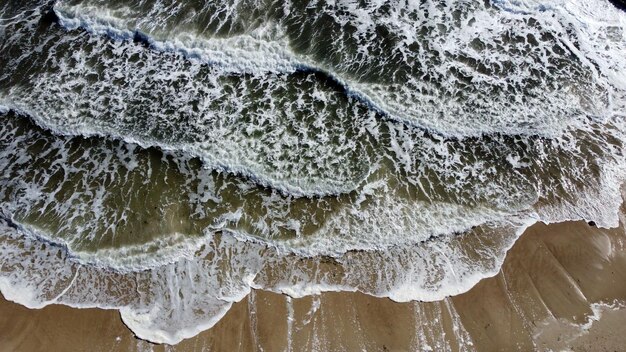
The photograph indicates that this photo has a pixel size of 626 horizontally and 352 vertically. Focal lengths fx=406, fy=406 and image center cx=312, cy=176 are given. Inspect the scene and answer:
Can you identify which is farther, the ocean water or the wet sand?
the ocean water

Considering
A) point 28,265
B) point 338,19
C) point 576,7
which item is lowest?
point 28,265

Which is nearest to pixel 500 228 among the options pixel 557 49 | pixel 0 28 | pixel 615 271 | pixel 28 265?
pixel 615 271

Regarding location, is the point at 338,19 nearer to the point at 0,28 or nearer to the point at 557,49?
the point at 557,49

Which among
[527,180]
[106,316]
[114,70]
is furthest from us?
[114,70]

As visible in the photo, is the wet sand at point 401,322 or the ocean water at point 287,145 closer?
the wet sand at point 401,322

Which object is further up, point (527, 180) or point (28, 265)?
point (527, 180)
